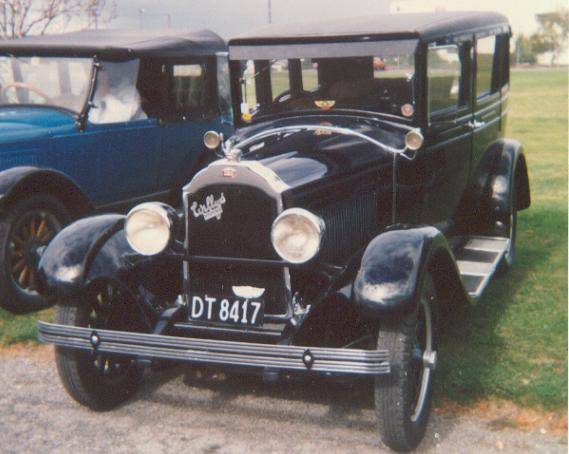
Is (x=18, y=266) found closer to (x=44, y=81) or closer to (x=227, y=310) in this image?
(x=44, y=81)

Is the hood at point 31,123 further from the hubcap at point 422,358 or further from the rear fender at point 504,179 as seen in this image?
the hubcap at point 422,358

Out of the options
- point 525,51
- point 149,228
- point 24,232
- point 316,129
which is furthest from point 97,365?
point 525,51

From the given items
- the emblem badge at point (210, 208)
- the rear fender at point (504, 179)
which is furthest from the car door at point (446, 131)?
the emblem badge at point (210, 208)

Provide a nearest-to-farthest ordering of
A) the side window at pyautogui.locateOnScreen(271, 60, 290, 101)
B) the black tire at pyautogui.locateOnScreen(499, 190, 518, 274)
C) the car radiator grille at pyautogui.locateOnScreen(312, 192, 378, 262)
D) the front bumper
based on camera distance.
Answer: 1. the front bumper
2. the car radiator grille at pyautogui.locateOnScreen(312, 192, 378, 262)
3. the side window at pyautogui.locateOnScreen(271, 60, 290, 101)
4. the black tire at pyautogui.locateOnScreen(499, 190, 518, 274)

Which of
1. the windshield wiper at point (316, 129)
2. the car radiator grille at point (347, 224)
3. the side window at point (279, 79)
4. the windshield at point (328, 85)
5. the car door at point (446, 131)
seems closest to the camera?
the car radiator grille at point (347, 224)

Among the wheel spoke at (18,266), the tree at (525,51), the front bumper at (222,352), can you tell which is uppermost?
the front bumper at (222,352)

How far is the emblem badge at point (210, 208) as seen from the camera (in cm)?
357

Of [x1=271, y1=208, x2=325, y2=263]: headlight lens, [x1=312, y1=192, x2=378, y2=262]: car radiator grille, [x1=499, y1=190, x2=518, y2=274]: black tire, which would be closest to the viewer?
[x1=271, y1=208, x2=325, y2=263]: headlight lens

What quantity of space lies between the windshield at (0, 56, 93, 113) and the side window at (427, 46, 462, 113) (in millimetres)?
2829

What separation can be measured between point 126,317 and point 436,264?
156 cm

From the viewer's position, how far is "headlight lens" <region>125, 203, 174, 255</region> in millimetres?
3570

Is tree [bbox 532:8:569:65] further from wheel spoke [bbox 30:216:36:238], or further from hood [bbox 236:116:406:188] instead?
hood [bbox 236:116:406:188]

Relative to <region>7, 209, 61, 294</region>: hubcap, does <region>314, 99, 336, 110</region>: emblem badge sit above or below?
above

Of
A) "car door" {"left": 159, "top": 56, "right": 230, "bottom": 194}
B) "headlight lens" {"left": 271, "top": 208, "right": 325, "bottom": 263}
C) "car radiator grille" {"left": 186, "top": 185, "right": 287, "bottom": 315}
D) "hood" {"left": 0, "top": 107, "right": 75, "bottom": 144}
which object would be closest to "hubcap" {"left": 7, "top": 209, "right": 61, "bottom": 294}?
"hood" {"left": 0, "top": 107, "right": 75, "bottom": 144}
